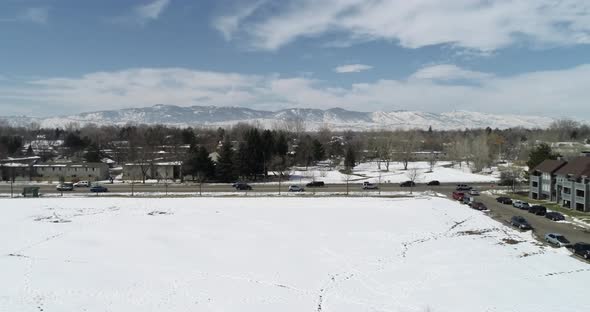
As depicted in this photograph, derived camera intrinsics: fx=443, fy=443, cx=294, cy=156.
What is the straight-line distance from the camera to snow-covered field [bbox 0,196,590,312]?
21000mm

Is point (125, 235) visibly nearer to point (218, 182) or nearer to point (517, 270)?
point (517, 270)

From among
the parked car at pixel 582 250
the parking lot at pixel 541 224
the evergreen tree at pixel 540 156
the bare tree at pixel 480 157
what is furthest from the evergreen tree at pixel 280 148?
the parked car at pixel 582 250

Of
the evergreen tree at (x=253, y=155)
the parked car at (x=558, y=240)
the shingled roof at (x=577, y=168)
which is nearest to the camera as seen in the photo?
the parked car at (x=558, y=240)

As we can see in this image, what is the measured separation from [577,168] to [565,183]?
2035 mm

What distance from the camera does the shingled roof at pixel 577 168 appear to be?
46.7 m

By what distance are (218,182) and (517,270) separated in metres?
54.6

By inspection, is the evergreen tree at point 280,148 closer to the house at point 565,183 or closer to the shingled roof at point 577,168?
the house at point 565,183

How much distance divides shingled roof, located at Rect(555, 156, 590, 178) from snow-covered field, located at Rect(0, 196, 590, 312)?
13.7m

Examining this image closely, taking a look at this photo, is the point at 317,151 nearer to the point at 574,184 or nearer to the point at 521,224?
the point at 574,184

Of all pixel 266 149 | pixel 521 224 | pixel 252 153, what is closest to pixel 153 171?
pixel 252 153

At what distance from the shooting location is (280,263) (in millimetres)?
27375

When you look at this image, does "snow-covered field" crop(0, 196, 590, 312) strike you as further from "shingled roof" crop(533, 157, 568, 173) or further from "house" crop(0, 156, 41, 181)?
"house" crop(0, 156, 41, 181)

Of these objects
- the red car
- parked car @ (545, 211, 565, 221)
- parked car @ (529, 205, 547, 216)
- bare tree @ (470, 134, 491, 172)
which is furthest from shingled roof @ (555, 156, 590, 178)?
bare tree @ (470, 134, 491, 172)

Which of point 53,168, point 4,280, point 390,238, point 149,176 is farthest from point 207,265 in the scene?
point 53,168
